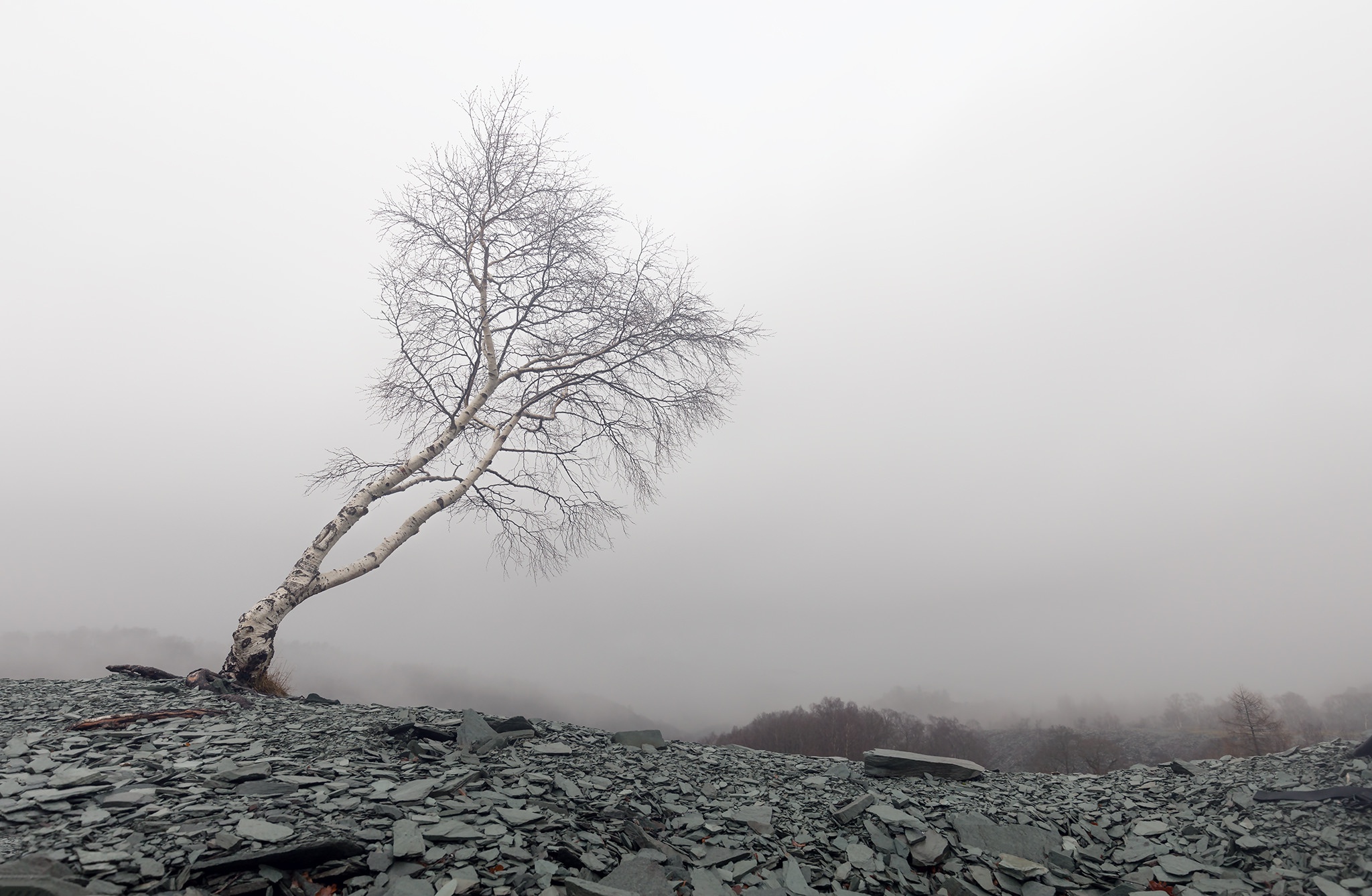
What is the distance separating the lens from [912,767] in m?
8.71

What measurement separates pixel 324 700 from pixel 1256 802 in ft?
43.7

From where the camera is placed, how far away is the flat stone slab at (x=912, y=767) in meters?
8.64

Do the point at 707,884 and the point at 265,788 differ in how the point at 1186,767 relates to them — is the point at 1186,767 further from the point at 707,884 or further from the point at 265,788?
the point at 265,788

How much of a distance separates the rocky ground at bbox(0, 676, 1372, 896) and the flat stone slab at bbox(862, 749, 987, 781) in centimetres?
21

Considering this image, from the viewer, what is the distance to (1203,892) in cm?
537

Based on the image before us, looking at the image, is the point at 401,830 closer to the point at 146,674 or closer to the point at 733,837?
the point at 733,837

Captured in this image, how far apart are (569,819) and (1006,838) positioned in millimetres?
4540

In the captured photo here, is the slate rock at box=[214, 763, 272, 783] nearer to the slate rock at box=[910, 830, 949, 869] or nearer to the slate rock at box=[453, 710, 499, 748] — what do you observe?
the slate rock at box=[453, 710, 499, 748]

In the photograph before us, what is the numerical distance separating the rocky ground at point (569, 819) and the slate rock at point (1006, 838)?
0.02 m

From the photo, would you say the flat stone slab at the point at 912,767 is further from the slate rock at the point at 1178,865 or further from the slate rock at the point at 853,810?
the slate rock at the point at 1178,865

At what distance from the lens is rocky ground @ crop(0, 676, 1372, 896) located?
4602 millimetres

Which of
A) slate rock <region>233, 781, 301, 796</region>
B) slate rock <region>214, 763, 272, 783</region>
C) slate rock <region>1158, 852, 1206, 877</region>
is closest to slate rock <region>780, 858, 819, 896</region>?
slate rock <region>1158, 852, 1206, 877</region>

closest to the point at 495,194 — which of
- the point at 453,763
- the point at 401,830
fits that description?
the point at 453,763

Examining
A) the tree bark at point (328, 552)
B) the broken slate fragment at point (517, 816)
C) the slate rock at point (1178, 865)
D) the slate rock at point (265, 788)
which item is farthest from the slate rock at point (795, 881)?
the tree bark at point (328, 552)
